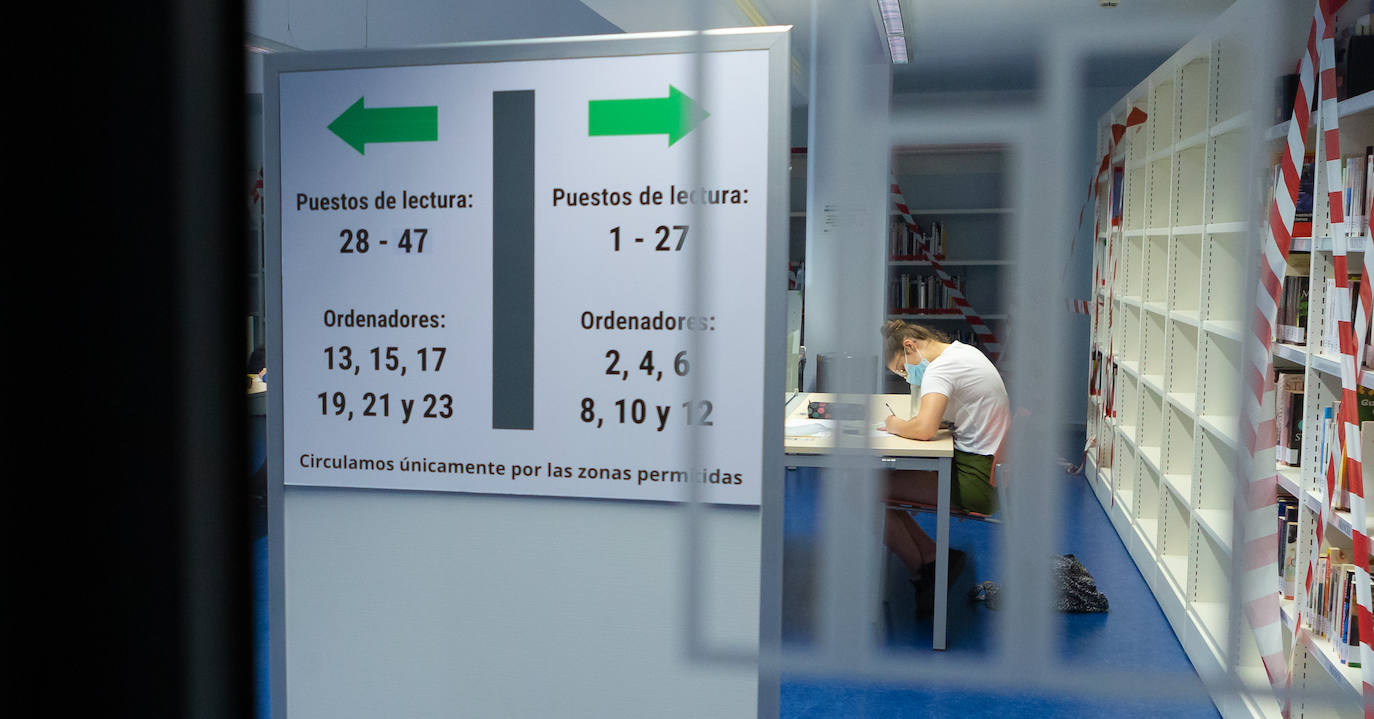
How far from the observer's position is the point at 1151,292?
3273 mm

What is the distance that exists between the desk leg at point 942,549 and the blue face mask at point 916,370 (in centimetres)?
98

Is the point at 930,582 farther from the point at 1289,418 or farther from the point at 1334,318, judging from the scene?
the point at 1334,318

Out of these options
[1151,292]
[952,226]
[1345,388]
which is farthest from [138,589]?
[1151,292]

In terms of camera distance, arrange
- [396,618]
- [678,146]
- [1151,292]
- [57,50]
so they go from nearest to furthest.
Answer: [57,50], [678,146], [396,618], [1151,292]

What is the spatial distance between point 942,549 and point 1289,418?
36.6 inches

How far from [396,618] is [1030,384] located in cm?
107

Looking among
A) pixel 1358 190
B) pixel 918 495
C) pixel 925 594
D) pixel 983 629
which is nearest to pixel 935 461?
pixel 918 495

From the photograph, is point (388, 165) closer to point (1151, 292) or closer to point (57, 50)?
point (57, 50)

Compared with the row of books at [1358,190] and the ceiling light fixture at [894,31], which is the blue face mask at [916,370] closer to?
the ceiling light fixture at [894,31]

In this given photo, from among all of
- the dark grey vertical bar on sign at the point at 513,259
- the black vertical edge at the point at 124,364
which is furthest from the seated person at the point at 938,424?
the black vertical edge at the point at 124,364

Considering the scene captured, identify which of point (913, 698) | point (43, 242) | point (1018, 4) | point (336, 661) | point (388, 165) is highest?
point (1018, 4)

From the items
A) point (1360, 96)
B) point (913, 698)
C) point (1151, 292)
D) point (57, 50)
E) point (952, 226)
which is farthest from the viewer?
point (1151, 292)

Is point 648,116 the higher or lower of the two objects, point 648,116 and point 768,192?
the higher

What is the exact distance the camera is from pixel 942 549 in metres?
2.67
